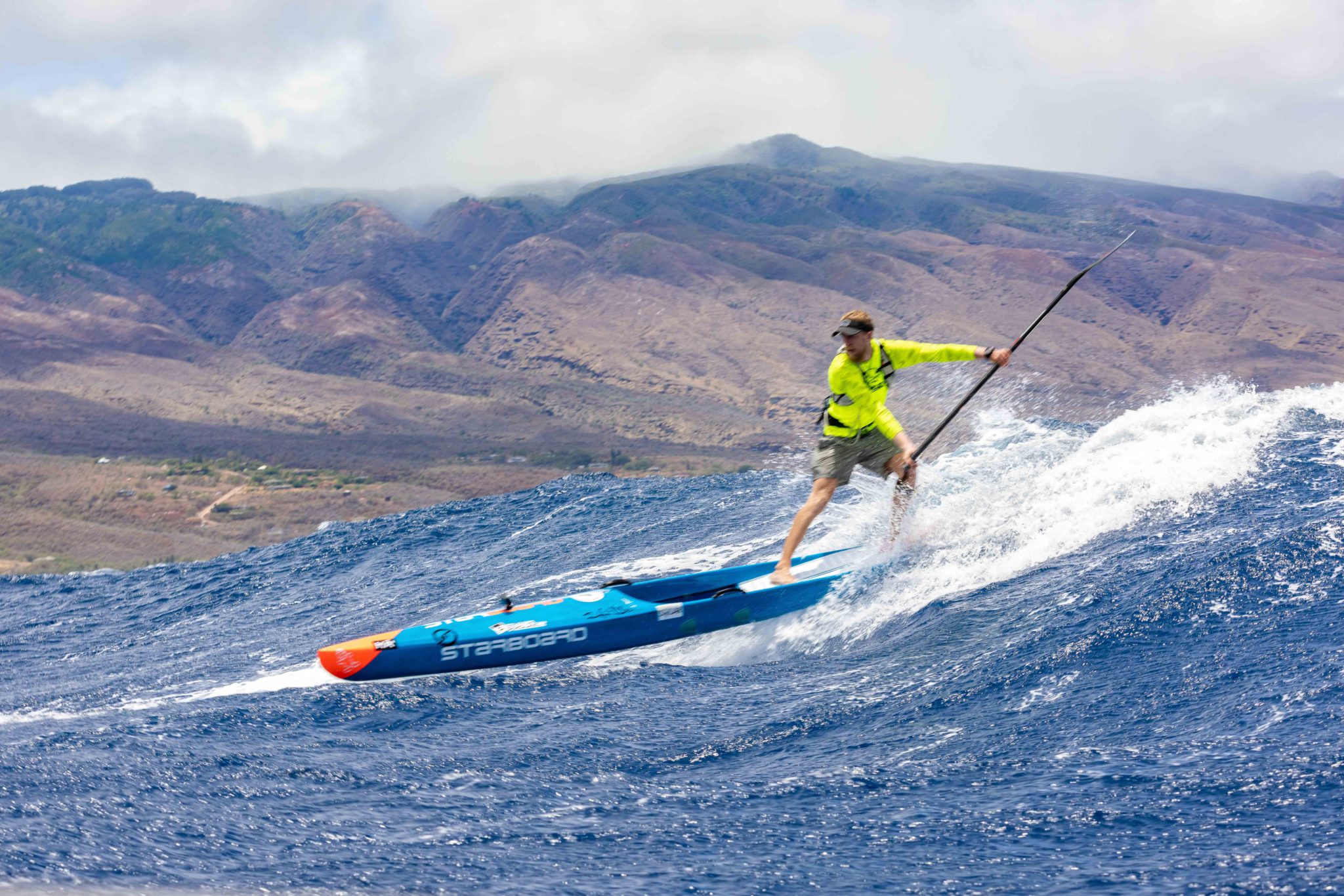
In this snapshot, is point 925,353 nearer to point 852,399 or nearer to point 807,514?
point 852,399

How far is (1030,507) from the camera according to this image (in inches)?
484

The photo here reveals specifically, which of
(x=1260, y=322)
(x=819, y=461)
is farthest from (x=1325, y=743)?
(x=1260, y=322)

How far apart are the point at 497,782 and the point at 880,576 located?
5274mm

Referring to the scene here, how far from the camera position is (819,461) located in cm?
1170

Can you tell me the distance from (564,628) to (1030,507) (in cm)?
557

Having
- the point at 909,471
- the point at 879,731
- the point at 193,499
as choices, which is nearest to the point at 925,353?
the point at 909,471

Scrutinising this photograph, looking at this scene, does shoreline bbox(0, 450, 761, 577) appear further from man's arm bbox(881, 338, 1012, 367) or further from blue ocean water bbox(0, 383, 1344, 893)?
man's arm bbox(881, 338, 1012, 367)

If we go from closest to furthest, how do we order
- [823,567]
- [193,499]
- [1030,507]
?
[1030,507] < [823,567] < [193,499]

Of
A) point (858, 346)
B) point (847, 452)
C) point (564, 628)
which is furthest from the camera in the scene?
point (564, 628)

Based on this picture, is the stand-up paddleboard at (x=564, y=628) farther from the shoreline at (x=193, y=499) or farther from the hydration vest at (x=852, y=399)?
the shoreline at (x=193, y=499)

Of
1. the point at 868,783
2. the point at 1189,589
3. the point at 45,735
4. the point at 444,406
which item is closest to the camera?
the point at 868,783

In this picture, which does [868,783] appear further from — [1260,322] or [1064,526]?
[1260,322]

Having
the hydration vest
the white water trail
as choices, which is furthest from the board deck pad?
the hydration vest

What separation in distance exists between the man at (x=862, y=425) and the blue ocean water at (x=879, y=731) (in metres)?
0.85
